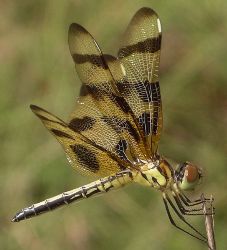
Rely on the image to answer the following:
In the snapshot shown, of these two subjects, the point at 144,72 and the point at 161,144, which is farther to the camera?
the point at 161,144

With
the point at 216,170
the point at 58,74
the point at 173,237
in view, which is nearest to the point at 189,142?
the point at 216,170

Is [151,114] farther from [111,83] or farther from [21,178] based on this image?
[21,178]

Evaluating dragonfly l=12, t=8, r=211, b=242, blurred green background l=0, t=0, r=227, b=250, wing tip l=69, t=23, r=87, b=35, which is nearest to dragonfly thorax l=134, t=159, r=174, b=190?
dragonfly l=12, t=8, r=211, b=242

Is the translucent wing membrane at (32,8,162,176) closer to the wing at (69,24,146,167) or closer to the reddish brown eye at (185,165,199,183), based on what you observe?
the wing at (69,24,146,167)

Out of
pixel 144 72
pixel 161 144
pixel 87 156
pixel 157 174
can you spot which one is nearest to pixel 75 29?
pixel 144 72

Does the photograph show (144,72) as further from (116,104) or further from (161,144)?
(161,144)

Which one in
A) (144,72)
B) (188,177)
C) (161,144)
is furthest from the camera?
(161,144)
